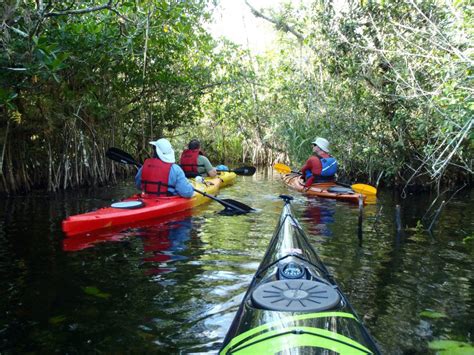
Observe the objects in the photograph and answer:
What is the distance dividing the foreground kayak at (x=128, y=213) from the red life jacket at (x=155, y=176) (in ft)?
0.46

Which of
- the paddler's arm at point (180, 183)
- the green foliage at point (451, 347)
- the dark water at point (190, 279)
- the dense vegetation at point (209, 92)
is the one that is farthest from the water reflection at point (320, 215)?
the green foliage at point (451, 347)

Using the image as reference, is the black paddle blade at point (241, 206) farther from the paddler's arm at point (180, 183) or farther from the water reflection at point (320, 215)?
the water reflection at point (320, 215)

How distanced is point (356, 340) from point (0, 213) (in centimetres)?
680

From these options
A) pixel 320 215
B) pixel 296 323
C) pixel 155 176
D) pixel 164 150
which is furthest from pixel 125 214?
pixel 296 323

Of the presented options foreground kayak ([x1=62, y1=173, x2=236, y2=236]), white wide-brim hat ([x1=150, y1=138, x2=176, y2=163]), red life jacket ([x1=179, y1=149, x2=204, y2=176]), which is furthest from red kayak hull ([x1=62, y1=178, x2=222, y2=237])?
red life jacket ([x1=179, y1=149, x2=204, y2=176])

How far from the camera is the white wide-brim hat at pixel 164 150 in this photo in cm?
652

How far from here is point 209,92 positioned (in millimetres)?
12375

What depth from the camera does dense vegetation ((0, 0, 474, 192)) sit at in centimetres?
711

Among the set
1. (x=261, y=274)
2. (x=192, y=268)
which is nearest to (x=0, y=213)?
(x=192, y=268)

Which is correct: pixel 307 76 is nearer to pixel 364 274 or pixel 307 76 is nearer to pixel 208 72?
pixel 208 72

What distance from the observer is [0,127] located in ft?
27.1

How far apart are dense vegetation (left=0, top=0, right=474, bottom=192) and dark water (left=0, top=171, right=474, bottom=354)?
1796 millimetres

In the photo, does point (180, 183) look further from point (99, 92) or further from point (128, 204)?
point (99, 92)

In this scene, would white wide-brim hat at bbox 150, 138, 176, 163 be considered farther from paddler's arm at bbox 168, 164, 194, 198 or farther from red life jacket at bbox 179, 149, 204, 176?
red life jacket at bbox 179, 149, 204, 176
